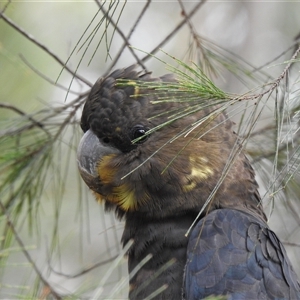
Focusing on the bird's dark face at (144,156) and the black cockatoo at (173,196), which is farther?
the bird's dark face at (144,156)

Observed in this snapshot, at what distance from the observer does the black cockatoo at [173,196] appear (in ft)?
7.67

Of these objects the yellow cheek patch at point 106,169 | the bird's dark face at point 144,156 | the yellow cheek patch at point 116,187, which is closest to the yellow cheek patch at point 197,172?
the bird's dark face at point 144,156

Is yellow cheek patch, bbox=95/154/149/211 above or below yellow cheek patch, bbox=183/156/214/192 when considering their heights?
below

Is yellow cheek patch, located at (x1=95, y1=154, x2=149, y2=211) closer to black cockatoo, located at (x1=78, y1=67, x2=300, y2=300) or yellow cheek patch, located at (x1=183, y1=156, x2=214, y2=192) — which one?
black cockatoo, located at (x1=78, y1=67, x2=300, y2=300)

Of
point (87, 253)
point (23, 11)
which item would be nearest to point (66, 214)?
point (87, 253)

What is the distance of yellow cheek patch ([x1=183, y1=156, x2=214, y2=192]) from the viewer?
245 centimetres

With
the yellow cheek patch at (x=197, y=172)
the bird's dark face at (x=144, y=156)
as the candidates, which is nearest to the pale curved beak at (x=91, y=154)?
the bird's dark face at (x=144, y=156)

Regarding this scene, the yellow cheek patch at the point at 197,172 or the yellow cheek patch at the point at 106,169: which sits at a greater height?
the yellow cheek patch at the point at 197,172

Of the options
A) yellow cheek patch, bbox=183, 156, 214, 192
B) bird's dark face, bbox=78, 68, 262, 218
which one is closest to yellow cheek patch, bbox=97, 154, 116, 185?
bird's dark face, bbox=78, 68, 262, 218

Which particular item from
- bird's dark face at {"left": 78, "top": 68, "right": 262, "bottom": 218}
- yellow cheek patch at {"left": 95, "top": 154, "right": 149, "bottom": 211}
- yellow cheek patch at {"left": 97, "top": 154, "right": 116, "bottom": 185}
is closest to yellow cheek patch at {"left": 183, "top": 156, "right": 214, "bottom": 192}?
bird's dark face at {"left": 78, "top": 68, "right": 262, "bottom": 218}

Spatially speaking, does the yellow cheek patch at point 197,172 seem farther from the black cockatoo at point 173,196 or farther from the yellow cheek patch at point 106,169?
the yellow cheek patch at point 106,169

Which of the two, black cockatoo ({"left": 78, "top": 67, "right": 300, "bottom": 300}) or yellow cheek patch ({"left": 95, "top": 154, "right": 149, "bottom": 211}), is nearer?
black cockatoo ({"left": 78, "top": 67, "right": 300, "bottom": 300})

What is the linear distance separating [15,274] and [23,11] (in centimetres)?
281

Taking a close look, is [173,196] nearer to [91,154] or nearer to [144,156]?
[144,156]
